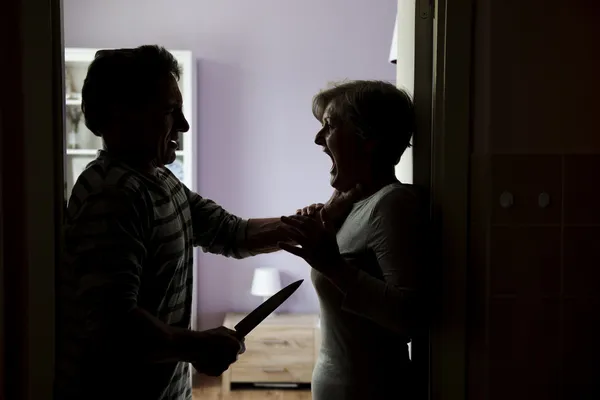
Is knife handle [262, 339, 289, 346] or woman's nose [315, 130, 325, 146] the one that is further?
knife handle [262, 339, 289, 346]

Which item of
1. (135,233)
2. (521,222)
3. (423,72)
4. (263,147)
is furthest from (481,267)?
(263,147)

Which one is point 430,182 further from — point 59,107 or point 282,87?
point 282,87

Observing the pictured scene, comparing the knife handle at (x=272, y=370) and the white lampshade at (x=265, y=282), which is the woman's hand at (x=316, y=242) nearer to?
the knife handle at (x=272, y=370)

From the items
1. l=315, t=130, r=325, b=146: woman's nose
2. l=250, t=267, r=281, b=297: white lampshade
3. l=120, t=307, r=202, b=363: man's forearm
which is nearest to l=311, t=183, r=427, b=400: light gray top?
l=315, t=130, r=325, b=146: woman's nose

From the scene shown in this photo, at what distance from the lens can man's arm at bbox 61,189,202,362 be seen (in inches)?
40.6

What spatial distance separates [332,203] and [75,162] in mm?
2754

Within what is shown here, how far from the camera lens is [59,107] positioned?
1.09m

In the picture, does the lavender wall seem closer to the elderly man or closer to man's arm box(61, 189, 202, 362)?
the elderly man

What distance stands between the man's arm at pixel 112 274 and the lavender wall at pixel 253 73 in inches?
115

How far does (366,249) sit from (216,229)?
39 centimetres

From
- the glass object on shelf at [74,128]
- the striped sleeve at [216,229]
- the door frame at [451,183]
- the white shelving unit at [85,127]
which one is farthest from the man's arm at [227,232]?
the glass object on shelf at [74,128]

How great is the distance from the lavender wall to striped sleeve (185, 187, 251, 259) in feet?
8.29

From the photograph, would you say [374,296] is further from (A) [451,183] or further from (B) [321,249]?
(A) [451,183]

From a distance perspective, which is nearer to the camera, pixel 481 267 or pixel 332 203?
pixel 481 267
